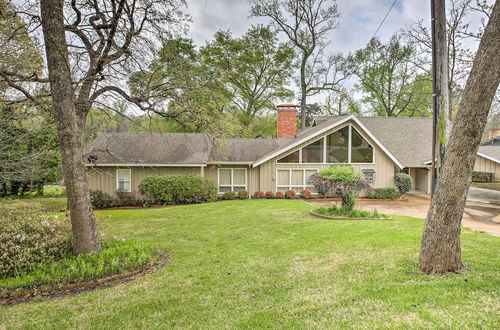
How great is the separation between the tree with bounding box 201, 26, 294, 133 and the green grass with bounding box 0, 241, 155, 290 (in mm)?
21999

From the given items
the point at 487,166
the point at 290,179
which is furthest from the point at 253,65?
the point at 487,166

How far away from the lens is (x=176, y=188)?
47.7ft

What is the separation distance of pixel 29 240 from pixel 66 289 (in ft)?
5.28

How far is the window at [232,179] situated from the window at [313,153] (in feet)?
12.5

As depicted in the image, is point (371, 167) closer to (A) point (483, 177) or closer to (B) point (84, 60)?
(A) point (483, 177)

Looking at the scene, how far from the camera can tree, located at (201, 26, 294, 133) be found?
26.3 meters

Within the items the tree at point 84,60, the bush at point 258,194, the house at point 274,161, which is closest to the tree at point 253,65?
the house at point 274,161

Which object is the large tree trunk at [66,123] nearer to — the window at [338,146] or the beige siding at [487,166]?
the window at [338,146]

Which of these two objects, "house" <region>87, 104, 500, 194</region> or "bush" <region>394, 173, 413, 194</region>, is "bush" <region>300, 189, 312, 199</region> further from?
"bush" <region>394, 173, 413, 194</region>

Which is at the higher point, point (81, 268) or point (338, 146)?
point (338, 146)

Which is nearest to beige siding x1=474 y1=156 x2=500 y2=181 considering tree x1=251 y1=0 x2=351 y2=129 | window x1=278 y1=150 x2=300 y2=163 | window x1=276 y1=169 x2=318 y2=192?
window x1=276 y1=169 x2=318 y2=192

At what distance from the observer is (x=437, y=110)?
21.9ft

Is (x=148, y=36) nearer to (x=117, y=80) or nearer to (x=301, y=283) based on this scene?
(x=117, y=80)

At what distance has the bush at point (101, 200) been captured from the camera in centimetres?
1465
